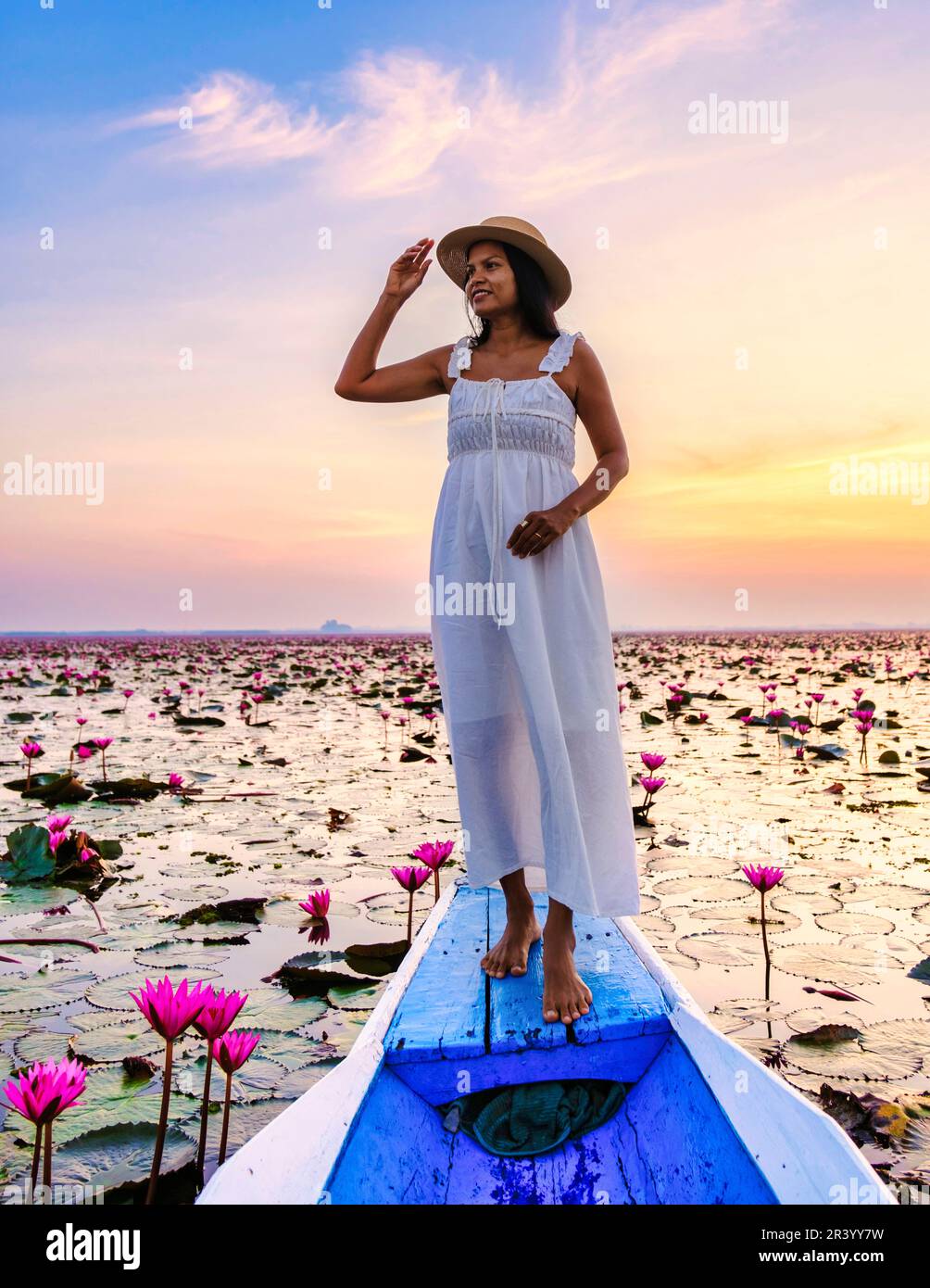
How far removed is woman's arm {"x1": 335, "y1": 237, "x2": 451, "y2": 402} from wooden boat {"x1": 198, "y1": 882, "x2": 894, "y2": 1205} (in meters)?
1.36

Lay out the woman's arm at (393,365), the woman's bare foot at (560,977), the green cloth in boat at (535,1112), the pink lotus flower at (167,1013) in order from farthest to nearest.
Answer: the woman's arm at (393,365) → the woman's bare foot at (560,977) → the green cloth in boat at (535,1112) → the pink lotus flower at (167,1013)

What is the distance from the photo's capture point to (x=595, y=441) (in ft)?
6.60

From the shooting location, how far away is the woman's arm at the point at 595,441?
1.81m

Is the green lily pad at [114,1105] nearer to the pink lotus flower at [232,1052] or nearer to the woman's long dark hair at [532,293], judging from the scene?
the pink lotus flower at [232,1052]

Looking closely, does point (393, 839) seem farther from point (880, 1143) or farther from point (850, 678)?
point (850, 678)

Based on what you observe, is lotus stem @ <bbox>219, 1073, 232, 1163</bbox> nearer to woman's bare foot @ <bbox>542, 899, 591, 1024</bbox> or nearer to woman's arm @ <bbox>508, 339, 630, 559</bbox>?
woman's bare foot @ <bbox>542, 899, 591, 1024</bbox>

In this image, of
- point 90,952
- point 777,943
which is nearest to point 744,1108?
point 777,943

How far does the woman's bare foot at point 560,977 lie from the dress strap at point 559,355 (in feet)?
3.90

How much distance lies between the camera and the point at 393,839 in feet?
12.3

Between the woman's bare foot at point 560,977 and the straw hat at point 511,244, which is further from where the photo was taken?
the straw hat at point 511,244

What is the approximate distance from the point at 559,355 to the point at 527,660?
2.36 feet

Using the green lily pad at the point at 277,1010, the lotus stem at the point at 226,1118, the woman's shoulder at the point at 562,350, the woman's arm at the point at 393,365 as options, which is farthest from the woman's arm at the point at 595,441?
the green lily pad at the point at 277,1010

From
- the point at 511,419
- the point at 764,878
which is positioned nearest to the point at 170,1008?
the point at 511,419

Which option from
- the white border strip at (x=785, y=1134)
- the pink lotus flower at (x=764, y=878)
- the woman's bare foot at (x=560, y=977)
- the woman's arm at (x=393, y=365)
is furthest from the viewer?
the pink lotus flower at (x=764, y=878)
